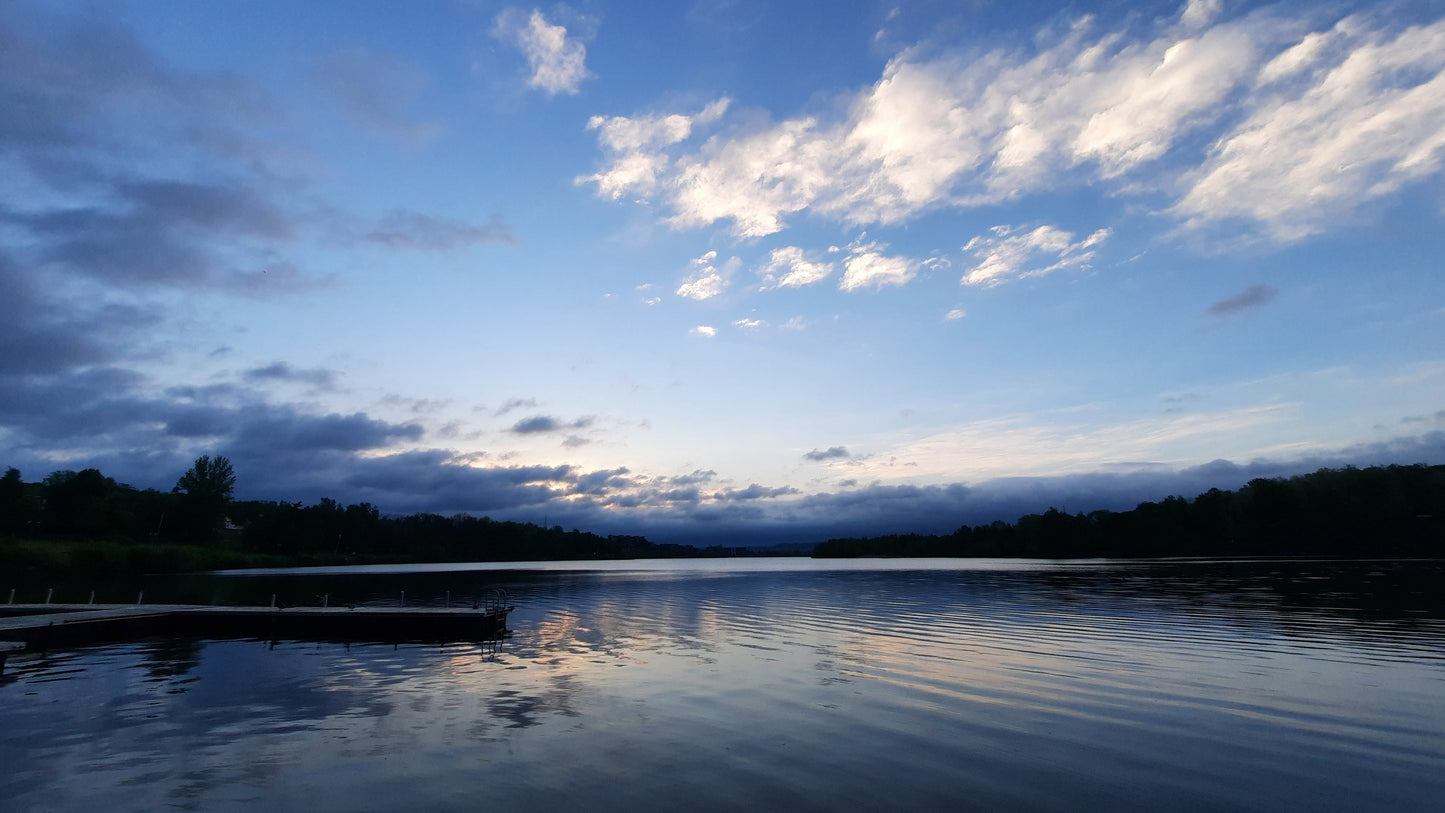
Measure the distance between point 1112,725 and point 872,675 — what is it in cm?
935

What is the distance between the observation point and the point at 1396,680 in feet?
74.4

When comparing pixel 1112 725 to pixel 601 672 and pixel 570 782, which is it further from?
pixel 601 672

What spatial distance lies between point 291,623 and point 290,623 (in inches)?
3.5

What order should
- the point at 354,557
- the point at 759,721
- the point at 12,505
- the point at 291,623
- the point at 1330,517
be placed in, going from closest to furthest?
the point at 759,721 → the point at 291,623 → the point at 12,505 → the point at 1330,517 → the point at 354,557

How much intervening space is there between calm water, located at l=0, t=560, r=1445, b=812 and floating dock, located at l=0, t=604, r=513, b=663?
9.42 feet

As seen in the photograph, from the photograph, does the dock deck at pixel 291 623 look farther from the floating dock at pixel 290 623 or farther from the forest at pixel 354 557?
the forest at pixel 354 557

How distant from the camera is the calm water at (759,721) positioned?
1348 centimetres

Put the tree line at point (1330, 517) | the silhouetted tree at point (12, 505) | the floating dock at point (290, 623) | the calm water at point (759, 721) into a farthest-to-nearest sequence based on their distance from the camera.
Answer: the tree line at point (1330, 517), the silhouetted tree at point (12, 505), the floating dock at point (290, 623), the calm water at point (759, 721)

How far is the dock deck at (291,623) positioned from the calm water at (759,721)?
2864mm

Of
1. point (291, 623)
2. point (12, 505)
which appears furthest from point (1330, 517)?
point (12, 505)

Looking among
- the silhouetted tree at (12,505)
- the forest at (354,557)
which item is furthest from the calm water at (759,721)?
the silhouetted tree at (12,505)

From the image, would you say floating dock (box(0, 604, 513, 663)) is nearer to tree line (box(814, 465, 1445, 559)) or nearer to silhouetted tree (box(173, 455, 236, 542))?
silhouetted tree (box(173, 455, 236, 542))

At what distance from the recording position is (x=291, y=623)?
139ft

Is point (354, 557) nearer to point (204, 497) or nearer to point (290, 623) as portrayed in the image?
point (204, 497)
